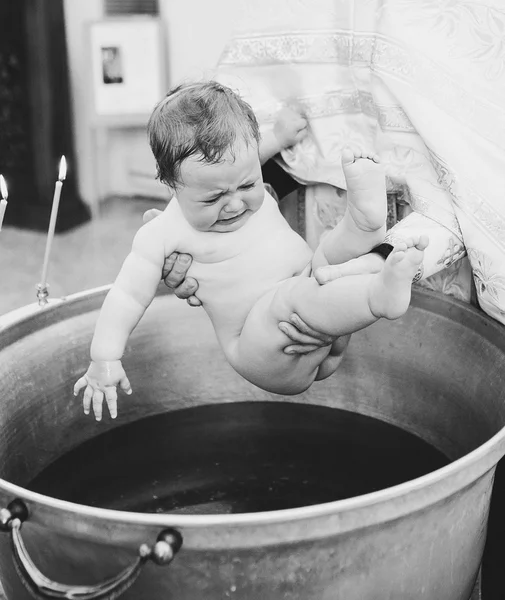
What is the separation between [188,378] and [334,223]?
12.4 inches

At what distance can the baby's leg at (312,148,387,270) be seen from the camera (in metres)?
0.76

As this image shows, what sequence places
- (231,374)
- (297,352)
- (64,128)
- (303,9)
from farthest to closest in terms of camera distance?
(64,128) → (231,374) → (303,9) → (297,352)

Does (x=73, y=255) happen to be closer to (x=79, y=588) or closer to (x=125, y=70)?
(x=125, y=70)

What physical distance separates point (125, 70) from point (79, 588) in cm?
214

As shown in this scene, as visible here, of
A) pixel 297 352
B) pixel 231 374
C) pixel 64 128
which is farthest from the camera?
pixel 64 128

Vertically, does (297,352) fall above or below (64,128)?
above

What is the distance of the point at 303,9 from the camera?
1002mm

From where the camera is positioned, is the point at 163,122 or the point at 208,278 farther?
the point at 208,278

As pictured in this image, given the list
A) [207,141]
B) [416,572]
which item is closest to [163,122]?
[207,141]

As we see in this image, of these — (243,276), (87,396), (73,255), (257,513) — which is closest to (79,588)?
(257,513)

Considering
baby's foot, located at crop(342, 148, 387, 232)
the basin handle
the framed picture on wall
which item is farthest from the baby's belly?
the framed picture on wall

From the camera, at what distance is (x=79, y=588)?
0.63 m

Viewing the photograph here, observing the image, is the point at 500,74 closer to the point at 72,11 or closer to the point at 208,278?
the point at 208,278

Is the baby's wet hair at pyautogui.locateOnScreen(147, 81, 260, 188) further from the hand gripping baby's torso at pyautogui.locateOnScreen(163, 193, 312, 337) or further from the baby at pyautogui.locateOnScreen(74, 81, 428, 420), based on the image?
the hand gripping baby's torso at pyautogui.locateOnScreen(163, 193, 312, 337)
